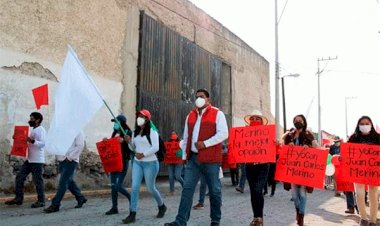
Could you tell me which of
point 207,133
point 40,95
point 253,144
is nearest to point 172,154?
point 40,95

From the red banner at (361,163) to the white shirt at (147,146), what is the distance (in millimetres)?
2956

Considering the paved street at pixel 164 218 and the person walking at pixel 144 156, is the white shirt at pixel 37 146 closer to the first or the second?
the paved street at pixel 164 218

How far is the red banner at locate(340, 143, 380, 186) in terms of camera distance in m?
6.45

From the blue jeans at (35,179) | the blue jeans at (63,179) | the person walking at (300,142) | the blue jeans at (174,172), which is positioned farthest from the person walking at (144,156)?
the blue jeans at (174,172)

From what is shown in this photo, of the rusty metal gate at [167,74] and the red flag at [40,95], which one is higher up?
the rusty metal gate at [167,74]

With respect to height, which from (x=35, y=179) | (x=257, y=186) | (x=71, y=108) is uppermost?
(x=71, y=108)

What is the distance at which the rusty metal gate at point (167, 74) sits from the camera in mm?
14312

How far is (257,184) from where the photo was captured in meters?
5.97

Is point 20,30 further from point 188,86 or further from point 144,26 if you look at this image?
point 188,86

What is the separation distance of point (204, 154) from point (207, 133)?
11.7 inches

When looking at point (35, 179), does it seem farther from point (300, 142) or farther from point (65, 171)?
point (300, 142)

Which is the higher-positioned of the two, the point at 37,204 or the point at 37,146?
the point at 37,146

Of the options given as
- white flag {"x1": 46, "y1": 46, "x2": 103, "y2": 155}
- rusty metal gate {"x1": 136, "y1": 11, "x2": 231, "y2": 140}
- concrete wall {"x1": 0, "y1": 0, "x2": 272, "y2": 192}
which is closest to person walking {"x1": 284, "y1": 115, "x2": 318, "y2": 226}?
white flag {"x1": 46, "y1": 46, "x2": 103, "y2": 155}

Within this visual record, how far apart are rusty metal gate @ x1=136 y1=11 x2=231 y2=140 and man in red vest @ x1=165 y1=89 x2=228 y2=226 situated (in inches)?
324
